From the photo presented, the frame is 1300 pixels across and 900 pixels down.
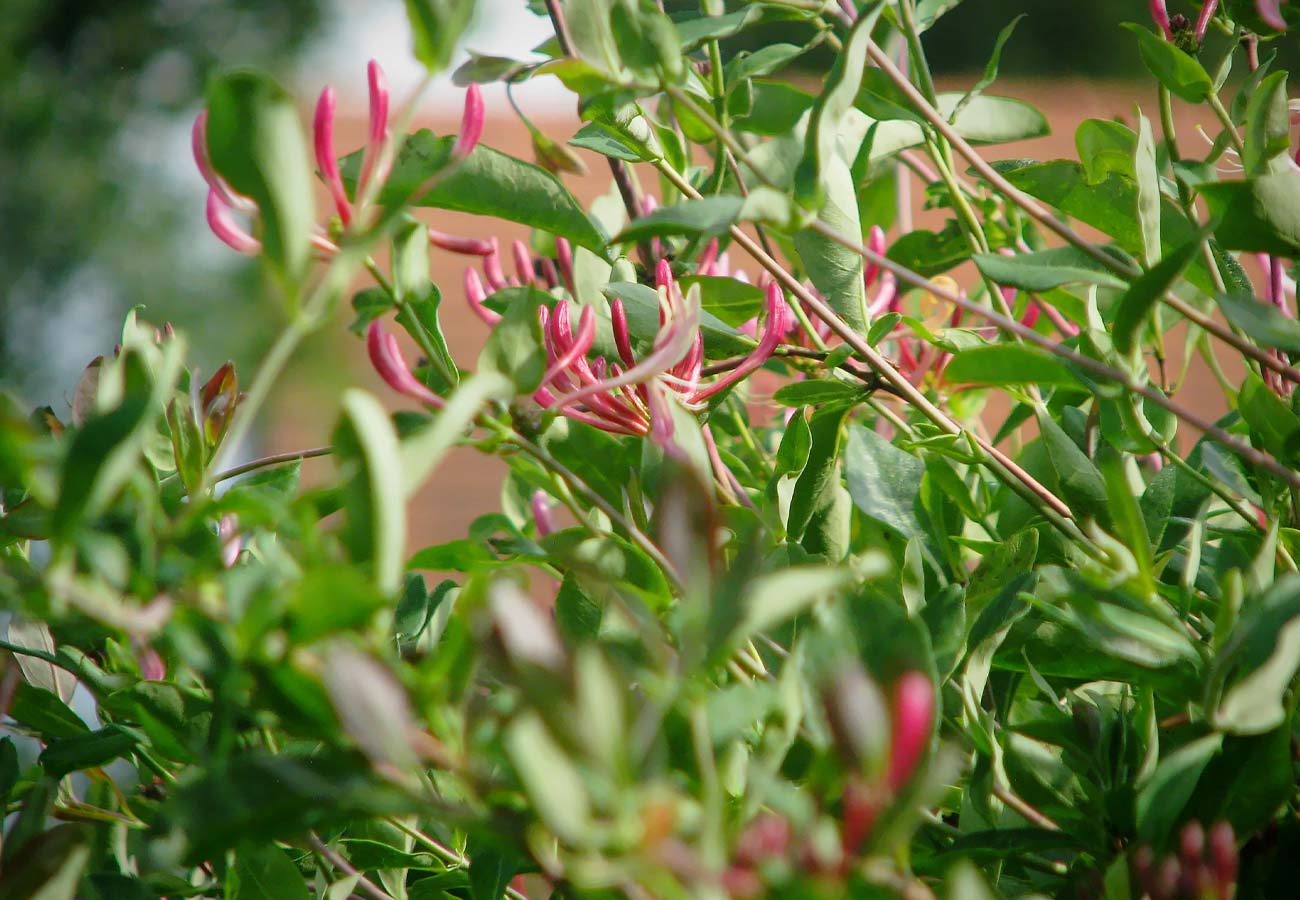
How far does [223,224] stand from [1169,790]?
253 mm

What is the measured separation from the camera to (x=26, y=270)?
19.1 feet

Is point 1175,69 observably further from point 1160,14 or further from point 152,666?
point 152,666

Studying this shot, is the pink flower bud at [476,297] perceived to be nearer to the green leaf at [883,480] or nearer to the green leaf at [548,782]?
the green leaf at [883,480]

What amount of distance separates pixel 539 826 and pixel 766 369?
16.9 inches

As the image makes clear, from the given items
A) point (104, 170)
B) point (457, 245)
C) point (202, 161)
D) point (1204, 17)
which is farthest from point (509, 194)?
point (104, 170)

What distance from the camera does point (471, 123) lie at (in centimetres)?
27

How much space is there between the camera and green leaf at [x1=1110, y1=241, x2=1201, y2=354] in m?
0.24

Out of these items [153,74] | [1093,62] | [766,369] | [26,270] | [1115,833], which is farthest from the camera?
[1093,62]

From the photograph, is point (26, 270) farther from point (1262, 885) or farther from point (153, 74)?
point (1262, 885)

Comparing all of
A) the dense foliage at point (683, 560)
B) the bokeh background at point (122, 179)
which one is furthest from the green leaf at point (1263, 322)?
the bokeh background at point (122, 179)

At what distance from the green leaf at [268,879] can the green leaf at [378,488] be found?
0.15 metres

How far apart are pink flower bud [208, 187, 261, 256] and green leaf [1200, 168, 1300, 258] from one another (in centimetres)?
23

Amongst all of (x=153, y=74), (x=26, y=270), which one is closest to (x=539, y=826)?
(x=26, y=270)

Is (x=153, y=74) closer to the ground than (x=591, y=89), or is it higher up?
closer to the ground
